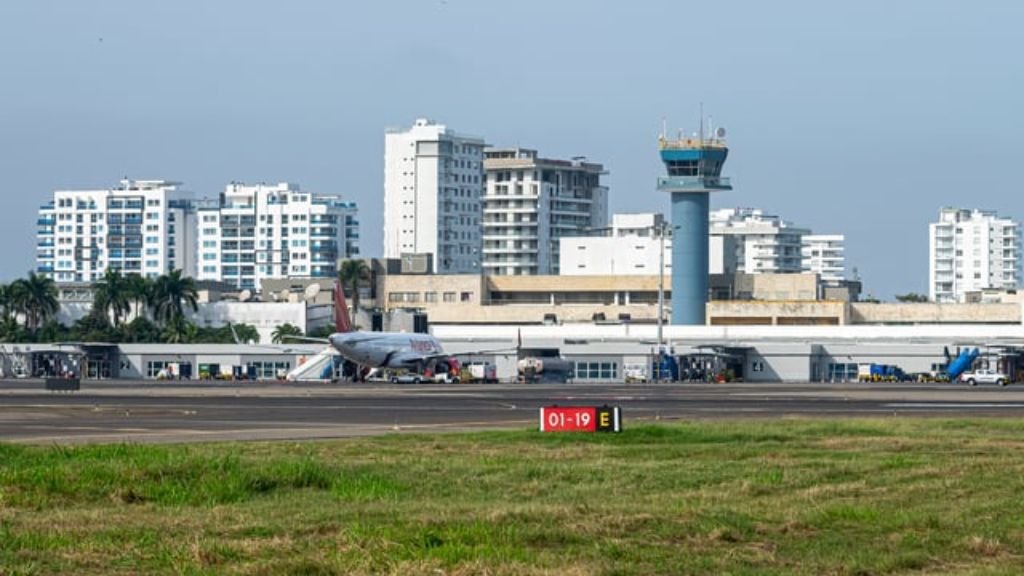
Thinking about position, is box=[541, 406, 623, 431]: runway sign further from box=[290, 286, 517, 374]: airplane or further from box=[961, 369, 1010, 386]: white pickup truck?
box=[961, 369, 1010, 386]: white pickup truck

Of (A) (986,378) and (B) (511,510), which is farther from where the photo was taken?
(A) (986,378)

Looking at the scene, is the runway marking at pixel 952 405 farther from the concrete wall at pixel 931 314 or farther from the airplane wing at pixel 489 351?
the concrete wall at pixel 931 314

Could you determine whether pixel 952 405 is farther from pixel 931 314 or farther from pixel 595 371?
pixel 931 314

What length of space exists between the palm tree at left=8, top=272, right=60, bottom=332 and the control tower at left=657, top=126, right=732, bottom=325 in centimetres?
6565

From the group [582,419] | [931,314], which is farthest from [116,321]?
[582,419]

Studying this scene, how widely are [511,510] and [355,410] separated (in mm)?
46082

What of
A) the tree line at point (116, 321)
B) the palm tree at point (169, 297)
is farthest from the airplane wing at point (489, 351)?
the palm tree at point (169, 297)

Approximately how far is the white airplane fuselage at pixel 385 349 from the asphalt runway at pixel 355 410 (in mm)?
25039

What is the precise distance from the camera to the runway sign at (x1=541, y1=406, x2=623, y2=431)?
48.2m

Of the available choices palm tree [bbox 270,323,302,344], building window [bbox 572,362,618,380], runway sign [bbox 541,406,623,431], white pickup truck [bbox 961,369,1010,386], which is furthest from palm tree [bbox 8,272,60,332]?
runway sign [bbox 541,406,623,431]

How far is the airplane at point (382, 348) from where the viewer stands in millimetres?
130625

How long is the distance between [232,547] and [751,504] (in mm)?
9489

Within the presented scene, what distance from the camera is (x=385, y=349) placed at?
134125 millimetres

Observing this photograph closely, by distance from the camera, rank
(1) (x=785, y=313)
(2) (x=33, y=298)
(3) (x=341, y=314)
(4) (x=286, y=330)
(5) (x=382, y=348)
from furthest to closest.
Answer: (2) (x=33, y=298), (4) (x=286, y=330), (1) (x=785, y=313), (3) (x=341, y=314), (5) (x=382, y=348)
